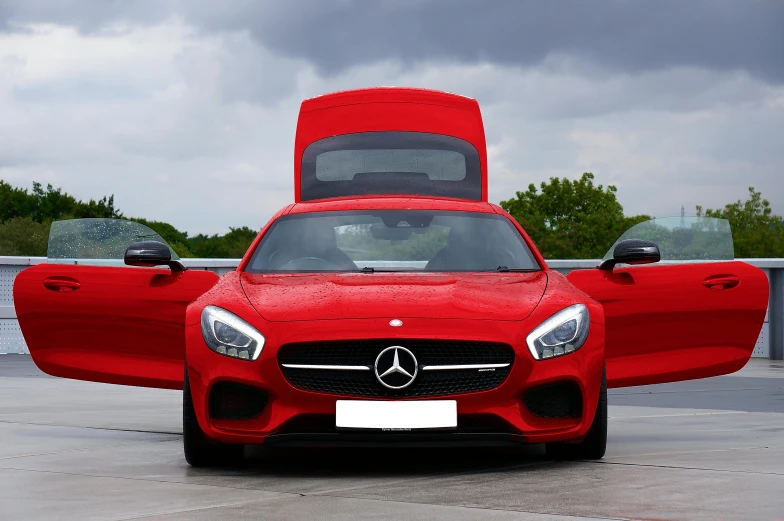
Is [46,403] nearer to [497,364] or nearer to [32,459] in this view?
[32,459]

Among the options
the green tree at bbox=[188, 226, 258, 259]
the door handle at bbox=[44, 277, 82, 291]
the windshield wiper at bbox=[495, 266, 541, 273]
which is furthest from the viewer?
the green tree at bbox=[188, 226, 258, 259]

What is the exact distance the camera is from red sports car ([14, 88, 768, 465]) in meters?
6.08

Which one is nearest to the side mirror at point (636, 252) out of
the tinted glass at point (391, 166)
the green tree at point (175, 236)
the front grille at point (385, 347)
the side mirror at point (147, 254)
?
the front grille at point (385, 347)

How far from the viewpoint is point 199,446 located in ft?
21.8

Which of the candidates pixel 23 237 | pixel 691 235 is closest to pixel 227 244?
pixel 23 237

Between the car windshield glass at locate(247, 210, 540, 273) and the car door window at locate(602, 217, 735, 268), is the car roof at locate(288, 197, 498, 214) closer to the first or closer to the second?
the car windshield glass at locate(247, 210, 540, 273)

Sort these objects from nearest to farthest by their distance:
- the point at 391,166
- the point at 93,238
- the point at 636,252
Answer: the point at 636,252, the point at 93,238, the point at 391,166

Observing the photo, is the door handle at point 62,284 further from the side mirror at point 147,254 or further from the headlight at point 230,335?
the headlight at point 230,335

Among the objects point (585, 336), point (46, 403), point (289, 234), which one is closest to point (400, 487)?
point (585, 336)

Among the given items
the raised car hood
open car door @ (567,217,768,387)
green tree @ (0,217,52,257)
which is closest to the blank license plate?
the raised car hood

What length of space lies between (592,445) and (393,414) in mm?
1354

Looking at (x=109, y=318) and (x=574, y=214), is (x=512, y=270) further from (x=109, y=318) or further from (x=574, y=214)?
(x=574, y=214)

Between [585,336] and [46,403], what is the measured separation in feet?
21.6

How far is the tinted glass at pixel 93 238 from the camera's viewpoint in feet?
26.6
